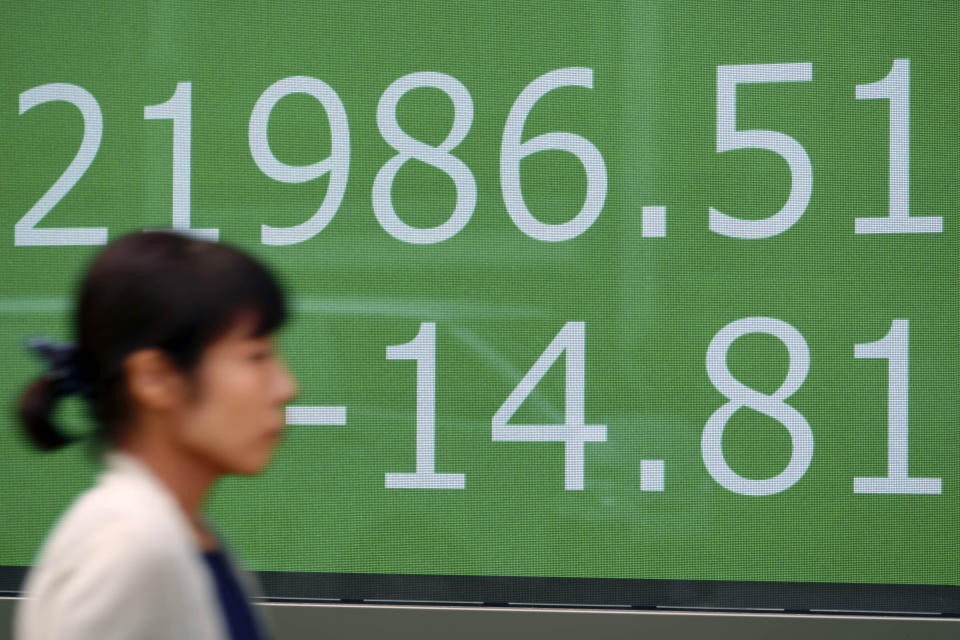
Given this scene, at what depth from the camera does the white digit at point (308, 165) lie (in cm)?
253

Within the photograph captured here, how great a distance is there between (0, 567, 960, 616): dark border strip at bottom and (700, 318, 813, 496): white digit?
0.70 ft

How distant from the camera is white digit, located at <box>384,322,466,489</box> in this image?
247 cm

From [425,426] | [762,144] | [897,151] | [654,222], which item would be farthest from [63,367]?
[897,151]

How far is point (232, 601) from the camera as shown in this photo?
97cm

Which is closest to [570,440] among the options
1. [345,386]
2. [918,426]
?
[345,386]

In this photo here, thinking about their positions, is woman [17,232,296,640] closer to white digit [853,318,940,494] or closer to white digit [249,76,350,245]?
white digit [249,76,350,245]

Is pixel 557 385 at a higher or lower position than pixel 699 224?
lower

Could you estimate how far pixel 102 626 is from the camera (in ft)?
2.59

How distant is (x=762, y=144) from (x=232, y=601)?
1.74 m

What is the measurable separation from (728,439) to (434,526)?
0.65 m

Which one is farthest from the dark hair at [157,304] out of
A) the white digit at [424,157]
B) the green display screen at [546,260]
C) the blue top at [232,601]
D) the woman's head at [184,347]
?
the white digit at [424,157]

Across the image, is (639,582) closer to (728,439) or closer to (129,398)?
(728,439)

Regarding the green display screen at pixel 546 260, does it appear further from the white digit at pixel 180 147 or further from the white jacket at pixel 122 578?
the white jacket at pixel 122 578

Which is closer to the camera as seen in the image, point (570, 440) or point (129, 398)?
point (129, 398)
